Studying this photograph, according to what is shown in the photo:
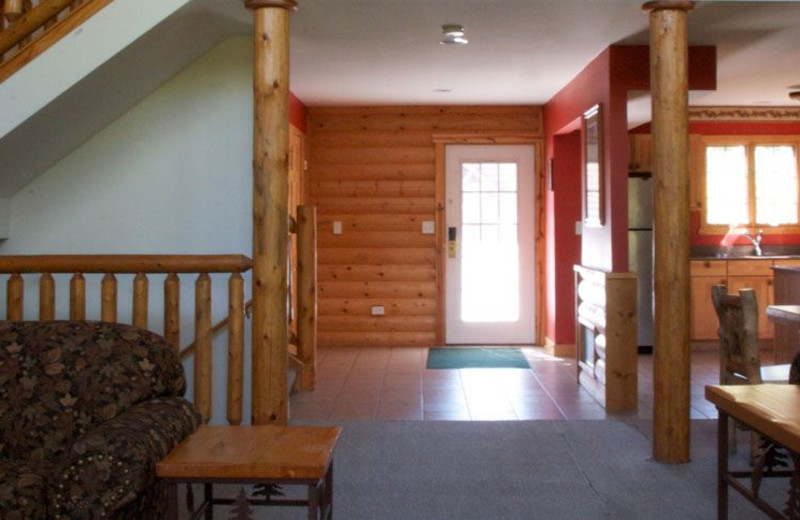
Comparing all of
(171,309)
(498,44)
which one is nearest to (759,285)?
(498,44)

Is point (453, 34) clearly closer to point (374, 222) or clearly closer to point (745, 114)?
point (374, 222)

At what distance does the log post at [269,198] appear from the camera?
396cm

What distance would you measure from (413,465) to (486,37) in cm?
271

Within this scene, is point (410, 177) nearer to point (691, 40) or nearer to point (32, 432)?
point (691, 40)

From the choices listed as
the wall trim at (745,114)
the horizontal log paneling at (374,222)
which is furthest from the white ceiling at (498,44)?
the horizontal log paneling at (374,222)

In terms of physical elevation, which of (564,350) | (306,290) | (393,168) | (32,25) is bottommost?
(564,350)

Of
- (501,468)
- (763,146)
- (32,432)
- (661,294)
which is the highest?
(763,146)

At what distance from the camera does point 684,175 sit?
4.11m

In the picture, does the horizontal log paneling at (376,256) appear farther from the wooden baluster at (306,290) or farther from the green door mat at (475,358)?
the wooden baluster at (306,290)

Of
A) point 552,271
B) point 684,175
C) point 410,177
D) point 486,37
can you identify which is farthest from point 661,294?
point 410,177

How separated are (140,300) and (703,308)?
546 centimetres

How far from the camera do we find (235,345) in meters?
3.95

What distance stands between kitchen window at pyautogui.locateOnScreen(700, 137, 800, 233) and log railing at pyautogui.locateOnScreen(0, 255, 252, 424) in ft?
19.6

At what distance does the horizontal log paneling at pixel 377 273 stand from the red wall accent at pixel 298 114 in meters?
1.35
